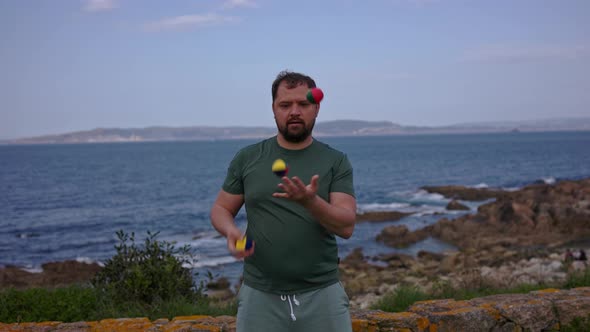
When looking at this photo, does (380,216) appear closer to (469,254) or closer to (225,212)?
(469,254)

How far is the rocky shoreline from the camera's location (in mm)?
17250

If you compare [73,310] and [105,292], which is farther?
[105,292]

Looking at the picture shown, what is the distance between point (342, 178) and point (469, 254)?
20725 millimetres

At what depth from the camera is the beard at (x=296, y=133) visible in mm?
3137

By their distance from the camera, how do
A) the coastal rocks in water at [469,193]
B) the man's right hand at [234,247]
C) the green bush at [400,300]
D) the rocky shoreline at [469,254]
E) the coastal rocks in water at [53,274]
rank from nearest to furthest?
the man's right hand at [234,247]
the green bush at [400,300]
the rocky shoreline at [469,254]
the coastal rocks in water at [53,274]
the coastal rocks in water at [469,193]

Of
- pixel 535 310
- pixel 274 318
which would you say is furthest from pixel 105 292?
pixel 535 310

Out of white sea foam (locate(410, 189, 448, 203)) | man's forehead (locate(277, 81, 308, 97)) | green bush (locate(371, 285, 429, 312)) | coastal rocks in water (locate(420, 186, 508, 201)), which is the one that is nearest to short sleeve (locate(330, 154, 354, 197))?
man's forehead (locate(277, 81, 308, 97))

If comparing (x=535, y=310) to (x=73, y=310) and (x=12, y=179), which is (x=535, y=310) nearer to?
(x=73, y=310)

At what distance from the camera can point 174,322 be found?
14.8ft

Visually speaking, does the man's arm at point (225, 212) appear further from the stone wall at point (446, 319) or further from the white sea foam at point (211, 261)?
the white sea foam at point (211, 261)

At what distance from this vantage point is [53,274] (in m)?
21.3

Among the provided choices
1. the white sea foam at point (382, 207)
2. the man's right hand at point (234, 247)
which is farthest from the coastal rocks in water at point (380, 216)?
the man's right hand at point (234, 247)

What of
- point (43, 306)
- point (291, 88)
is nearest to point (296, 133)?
point (291, 88)

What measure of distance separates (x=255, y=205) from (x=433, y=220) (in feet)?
103
